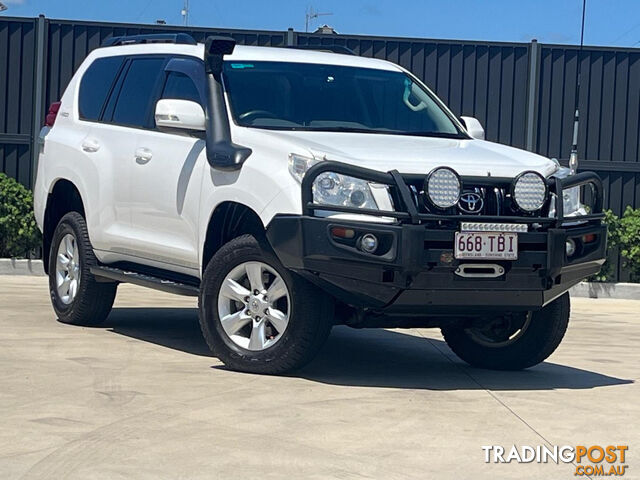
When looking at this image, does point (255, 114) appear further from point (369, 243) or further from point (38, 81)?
point (38, 81)

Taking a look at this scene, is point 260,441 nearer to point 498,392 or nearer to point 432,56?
point 498,392

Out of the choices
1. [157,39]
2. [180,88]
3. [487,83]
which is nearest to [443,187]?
[180,88]

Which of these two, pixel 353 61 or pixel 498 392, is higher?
pixel 353 61

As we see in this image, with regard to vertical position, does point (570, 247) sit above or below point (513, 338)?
above

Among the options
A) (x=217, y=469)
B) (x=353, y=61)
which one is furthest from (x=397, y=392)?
(x=353, y=61)

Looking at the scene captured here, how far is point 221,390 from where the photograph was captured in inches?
252

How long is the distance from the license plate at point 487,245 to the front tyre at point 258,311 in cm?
79

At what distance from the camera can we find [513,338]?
7598 millimetres

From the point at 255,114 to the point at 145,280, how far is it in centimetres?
134

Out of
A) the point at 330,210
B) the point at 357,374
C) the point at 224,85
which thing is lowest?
the point at 357,374

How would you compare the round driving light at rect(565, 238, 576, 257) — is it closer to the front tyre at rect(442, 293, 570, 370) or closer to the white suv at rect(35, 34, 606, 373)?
the white suv at rect(35, 34, 606, 373)

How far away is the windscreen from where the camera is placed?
7.55 metres

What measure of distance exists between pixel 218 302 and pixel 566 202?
206 centimetres

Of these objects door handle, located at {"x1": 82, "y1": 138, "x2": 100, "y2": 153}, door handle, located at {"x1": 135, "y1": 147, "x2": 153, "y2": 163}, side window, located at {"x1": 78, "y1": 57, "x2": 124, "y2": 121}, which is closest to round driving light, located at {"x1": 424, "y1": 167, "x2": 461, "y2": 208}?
door handle, located at {"x1": 135, "y1": 147, "x2": 153, "y2": 163}
